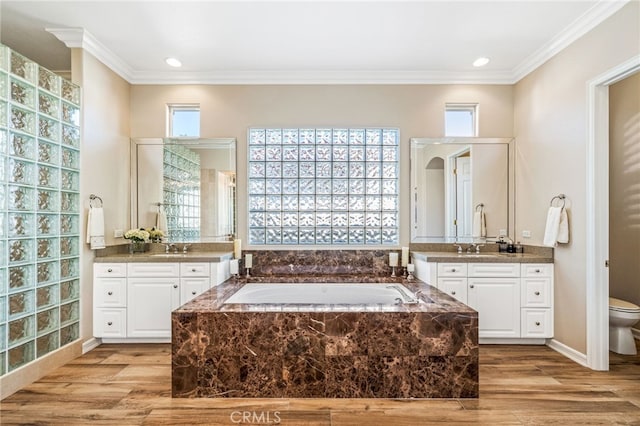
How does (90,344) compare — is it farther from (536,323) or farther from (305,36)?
(536,323)

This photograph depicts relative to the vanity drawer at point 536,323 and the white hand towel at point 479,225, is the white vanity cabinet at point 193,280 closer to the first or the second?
the white hand towel at point 479,225

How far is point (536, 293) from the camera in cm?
320

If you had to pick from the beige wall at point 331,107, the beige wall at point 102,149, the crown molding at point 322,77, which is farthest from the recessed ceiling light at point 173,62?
the beige wall at point 102,149

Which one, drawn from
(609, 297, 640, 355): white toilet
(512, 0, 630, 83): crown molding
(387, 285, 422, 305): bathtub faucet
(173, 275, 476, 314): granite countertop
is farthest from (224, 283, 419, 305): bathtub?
(512, 0, 630, 83): crown molding

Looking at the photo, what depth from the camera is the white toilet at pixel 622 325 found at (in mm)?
2867

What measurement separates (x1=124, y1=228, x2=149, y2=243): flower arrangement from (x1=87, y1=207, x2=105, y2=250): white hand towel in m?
0.35

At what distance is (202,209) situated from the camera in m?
3.77

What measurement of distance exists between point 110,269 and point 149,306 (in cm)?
49

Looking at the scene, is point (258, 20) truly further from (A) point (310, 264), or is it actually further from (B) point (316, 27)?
(A) point (310, 264)

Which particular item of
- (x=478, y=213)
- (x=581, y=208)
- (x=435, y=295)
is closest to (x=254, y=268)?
(x=435, y=295)

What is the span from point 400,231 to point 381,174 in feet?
2.15

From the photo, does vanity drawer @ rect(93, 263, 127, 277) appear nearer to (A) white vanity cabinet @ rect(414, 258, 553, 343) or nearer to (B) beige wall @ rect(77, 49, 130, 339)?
(B) beige wall @ rect(77, 49, 130, 339)

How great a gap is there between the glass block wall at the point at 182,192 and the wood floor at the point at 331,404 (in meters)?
1.48

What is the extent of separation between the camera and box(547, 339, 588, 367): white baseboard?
2803 mm
